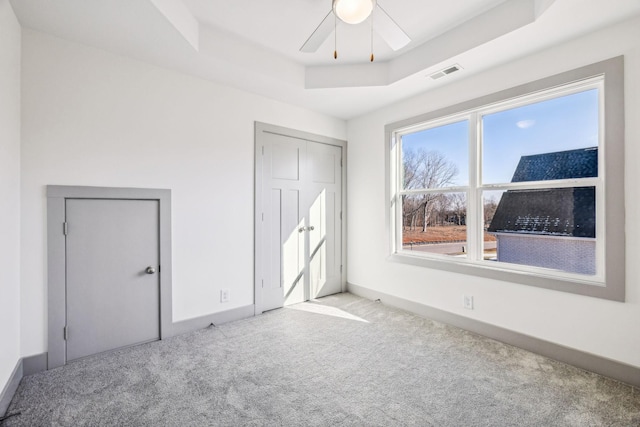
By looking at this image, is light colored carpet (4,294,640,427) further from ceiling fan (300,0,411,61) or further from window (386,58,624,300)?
ceiling fan (300,0,411,61)

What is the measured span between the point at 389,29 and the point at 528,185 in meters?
1.87

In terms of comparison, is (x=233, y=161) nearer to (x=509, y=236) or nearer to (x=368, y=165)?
(x=368, y=165)

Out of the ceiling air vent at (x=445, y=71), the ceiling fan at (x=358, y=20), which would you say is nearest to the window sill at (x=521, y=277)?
the ceiling air vent at (x=445, y=71)

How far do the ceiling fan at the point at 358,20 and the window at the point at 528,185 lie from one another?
Answer: 4.66 ft

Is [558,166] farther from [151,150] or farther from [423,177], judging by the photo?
[151,150]

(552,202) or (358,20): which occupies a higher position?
(358,20)

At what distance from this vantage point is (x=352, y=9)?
5.82 ft

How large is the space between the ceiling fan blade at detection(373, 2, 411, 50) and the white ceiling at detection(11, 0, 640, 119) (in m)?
0.47

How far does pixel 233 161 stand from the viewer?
3365mm

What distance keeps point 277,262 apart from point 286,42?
2417 mm

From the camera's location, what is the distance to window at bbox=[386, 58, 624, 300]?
2.27 m

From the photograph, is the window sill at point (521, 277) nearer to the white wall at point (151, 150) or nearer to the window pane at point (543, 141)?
the window pane at point (543, 141)

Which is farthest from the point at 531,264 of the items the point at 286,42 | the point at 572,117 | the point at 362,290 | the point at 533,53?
the point at 286,42

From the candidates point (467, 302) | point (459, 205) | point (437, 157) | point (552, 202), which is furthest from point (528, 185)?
point (467, 302)
